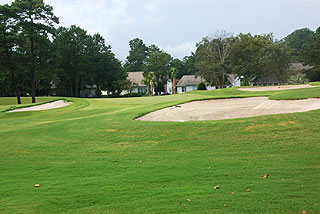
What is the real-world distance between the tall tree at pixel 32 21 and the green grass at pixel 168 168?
115 feet

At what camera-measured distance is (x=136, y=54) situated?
140125mm

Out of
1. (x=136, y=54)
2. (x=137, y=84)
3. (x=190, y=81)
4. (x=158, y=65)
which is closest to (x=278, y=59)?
(x=190, y=81)

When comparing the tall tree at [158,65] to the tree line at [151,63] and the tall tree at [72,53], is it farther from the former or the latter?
the tall tree at [72,53]

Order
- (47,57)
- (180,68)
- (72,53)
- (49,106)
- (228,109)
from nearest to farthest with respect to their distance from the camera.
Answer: (228,109), (49,106), (47,57), (72,53), (180,68)

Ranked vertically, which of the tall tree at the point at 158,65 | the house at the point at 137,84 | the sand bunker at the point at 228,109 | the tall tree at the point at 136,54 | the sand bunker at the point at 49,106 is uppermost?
the tall tree at the point at 136,54

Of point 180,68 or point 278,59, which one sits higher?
point 180,68

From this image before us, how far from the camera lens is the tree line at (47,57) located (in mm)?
43219

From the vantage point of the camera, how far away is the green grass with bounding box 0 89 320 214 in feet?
16.8

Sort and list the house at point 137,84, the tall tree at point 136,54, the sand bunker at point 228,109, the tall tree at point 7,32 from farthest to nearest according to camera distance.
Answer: the tall tree at point 136,54 < the house at point 137,84 < the tall tree at point 7,32 < the sand bunker at point 228,109

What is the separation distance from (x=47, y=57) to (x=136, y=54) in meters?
92.1

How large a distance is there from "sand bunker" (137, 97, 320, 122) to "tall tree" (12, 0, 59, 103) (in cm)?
3239

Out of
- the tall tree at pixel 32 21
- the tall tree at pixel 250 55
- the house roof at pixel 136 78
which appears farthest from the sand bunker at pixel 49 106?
the house roof at pixel 136 78

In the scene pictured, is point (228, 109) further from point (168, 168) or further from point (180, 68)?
point (180, 68)

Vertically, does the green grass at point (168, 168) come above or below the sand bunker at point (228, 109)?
below
